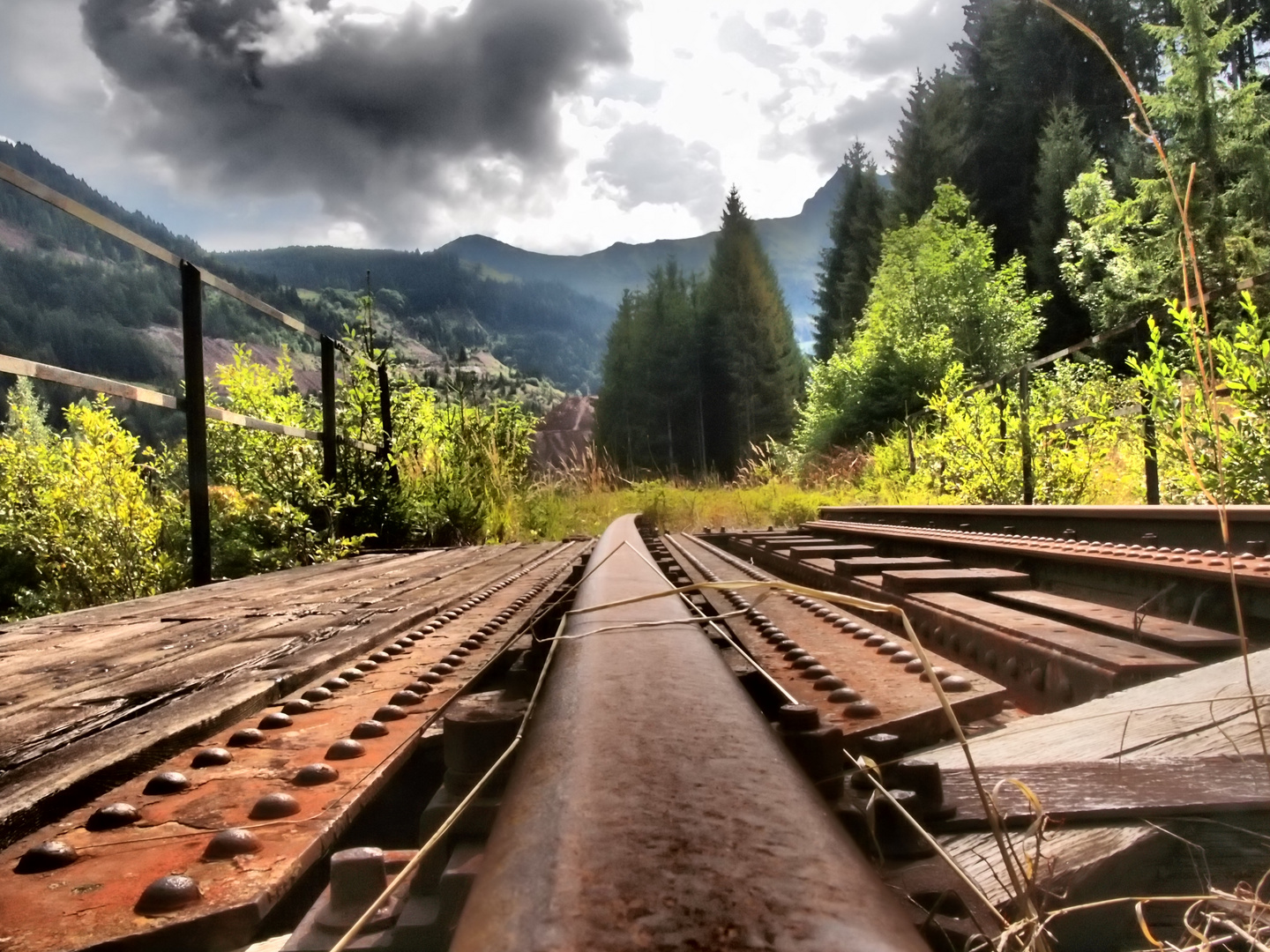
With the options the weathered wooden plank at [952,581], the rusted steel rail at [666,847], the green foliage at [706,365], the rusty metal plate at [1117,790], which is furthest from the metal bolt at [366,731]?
the green foliage at [706,365]

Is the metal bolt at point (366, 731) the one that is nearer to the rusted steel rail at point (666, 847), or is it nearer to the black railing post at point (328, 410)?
the rusted steel rail at point (666, 847)

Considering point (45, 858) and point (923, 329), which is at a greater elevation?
point (923, 329)

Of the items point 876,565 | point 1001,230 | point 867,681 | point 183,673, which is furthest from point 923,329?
point 183,673

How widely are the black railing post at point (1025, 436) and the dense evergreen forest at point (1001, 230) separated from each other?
7.07ft

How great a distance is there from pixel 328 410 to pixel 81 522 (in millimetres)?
1978

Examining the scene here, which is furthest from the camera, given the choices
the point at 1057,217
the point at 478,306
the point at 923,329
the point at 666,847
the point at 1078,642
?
the point at 478,306

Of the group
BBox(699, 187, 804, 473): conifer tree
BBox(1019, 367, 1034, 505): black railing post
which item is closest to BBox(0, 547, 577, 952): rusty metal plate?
BBox(1019, 367, 1034, 505): black railing post

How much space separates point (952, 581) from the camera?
2719mm

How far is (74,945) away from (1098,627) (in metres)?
2.11

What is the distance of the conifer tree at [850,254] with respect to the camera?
47.9 meters

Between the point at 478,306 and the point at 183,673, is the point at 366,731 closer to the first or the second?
the point at 183,673

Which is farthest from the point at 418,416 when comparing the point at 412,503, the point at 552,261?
the point at 552,261

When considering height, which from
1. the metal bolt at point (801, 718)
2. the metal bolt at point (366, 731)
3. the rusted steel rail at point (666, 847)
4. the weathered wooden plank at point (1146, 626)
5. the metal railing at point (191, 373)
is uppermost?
the metal railing at point (191, 373)

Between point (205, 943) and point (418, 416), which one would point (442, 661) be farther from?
point (418, 416)
